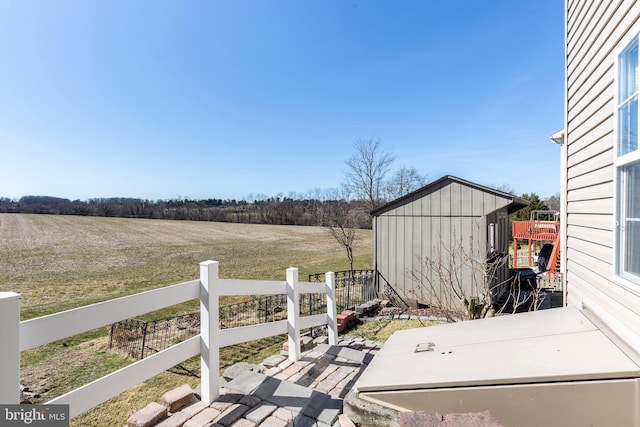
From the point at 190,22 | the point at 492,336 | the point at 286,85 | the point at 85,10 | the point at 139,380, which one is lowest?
the point at 139,380

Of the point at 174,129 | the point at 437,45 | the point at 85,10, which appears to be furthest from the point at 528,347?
the point at 174,129

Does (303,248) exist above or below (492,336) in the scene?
below

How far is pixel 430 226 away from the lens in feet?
25.8

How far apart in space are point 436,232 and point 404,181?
18233 millimetres

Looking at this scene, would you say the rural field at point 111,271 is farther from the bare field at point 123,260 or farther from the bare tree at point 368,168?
the bare tree at point 368,168

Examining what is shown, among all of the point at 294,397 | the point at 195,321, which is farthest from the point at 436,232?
the point at 195,321

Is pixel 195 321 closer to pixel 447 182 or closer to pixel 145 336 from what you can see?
pixel 145 336

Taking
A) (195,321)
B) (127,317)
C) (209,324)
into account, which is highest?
(127,317)

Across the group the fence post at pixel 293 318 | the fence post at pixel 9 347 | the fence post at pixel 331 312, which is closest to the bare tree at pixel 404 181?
the fence post at pixel 331 312

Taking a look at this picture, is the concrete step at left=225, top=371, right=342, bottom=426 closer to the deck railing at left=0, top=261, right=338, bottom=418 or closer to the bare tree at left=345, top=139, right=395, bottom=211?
the deck railing at left=0, top=261, right=338, bottom=418

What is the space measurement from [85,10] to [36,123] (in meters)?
12.3

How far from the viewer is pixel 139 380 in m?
2.02

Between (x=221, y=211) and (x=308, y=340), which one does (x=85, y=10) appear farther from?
(x=221, y=211)

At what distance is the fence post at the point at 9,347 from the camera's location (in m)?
1.31
